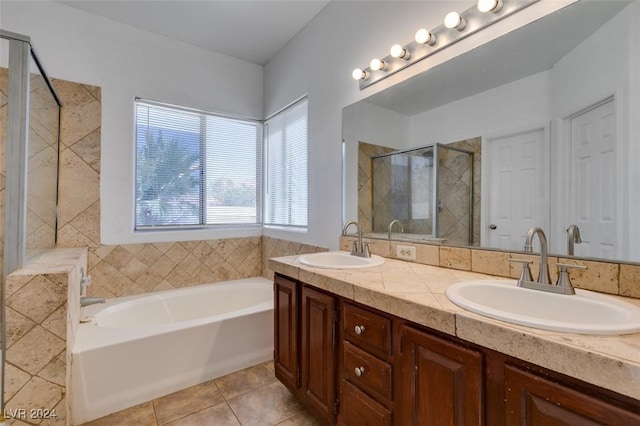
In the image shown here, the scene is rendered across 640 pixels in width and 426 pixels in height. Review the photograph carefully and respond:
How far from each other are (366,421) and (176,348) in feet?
4.47

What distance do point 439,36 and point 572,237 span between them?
3.86ft

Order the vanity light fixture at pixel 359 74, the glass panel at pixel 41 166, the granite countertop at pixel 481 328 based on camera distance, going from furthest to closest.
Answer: the vanity light fixture at pixel 359 74
the glass panel at pixel 41 166
the granite countertop at pixel 481 328

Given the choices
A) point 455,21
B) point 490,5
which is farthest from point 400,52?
point 490,5

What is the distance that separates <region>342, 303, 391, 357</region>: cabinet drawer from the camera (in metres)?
1.11

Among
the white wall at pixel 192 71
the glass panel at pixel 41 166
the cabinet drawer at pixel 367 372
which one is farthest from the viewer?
the white wall at pixel 192 71

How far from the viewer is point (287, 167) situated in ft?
9.85

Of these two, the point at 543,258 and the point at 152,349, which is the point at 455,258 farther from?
the point at 152,349

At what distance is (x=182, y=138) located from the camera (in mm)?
2904

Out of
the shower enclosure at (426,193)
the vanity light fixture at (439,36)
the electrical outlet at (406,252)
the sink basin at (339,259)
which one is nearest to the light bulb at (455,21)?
the vanity light fixture at (439,36)

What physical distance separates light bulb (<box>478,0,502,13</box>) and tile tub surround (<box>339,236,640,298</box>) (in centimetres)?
111

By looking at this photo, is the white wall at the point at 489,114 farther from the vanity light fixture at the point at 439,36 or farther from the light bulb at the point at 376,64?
the light bulb at the point at 376,64

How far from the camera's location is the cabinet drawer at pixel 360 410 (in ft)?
3.67

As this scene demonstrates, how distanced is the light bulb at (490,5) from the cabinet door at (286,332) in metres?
1.64

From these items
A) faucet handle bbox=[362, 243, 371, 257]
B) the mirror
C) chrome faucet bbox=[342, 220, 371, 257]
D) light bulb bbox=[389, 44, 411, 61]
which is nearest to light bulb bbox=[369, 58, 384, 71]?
light bulb bbox=[389, 44, 411, 61]
